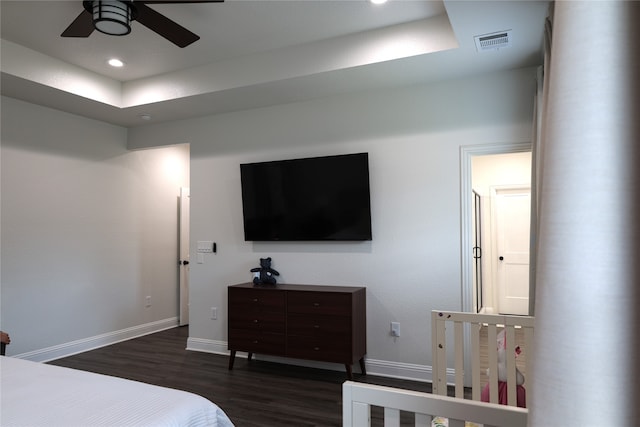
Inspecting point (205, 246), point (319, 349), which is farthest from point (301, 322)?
point (205, 246)

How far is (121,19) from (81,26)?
1.42 feet

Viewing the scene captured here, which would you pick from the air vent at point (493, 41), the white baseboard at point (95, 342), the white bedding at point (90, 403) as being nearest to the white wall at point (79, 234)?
the white baseboard at point (95, 342)

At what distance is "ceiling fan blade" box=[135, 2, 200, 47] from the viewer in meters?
2.58

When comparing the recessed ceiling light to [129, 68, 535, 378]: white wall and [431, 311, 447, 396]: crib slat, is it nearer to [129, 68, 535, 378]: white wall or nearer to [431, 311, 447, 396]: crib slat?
[129, 68, 535, 378]: white wall

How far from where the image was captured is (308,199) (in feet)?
13.8

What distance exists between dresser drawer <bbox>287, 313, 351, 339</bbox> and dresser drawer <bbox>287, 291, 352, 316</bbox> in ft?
0.15

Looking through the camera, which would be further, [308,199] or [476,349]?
[308,199]

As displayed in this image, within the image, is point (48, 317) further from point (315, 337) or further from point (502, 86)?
point (502, 86)

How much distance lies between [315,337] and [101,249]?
9.96 feet

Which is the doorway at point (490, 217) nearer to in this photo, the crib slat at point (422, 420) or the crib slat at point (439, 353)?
the crib slat at point (439, 353)

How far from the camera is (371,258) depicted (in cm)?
401

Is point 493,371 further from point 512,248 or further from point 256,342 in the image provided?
point 512,248

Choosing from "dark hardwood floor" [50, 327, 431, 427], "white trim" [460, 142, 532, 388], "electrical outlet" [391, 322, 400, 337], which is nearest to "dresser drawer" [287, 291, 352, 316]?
"electrical outlet" [391, 322, 400, 337]

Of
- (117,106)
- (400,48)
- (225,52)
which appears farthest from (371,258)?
(117,106)
